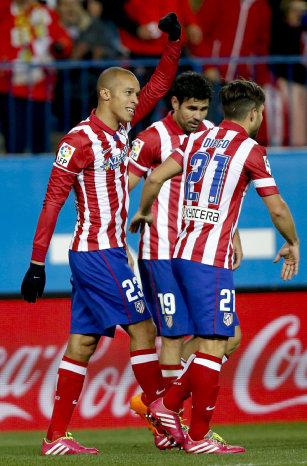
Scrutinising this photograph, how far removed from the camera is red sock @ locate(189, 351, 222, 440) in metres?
5.66

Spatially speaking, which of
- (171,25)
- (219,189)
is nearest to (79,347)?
(219,189)

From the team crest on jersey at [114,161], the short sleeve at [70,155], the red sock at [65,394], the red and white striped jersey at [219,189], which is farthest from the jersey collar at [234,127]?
the red sock at [65,394]

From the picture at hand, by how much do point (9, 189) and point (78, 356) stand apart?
14.5 ft

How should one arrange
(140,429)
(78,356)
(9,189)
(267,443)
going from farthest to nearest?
(9,189)
(140,429)
(267,443)
(78,356)

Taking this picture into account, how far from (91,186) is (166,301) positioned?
120cm

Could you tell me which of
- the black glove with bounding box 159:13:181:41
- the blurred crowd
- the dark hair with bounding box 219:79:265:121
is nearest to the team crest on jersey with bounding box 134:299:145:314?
the dark hair with bounding box 219:79:265:121

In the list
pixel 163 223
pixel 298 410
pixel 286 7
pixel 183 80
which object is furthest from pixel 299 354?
pixel 286 7

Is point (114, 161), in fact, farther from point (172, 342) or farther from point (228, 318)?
point (172, 342)

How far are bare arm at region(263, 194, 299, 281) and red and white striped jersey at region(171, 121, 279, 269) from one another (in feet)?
0.20

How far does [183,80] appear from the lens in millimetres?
7023

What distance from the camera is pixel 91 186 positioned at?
19.7ft

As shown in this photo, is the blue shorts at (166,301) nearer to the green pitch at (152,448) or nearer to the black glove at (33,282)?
the green pitch at (152,448)

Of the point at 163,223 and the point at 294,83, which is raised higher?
the point at 294,83

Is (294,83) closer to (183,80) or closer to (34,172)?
(34,172)
